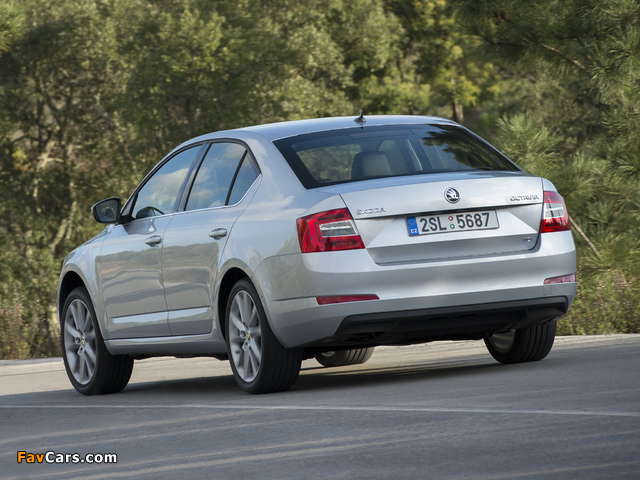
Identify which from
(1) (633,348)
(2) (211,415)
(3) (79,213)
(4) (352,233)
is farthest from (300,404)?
(3) (79,213)

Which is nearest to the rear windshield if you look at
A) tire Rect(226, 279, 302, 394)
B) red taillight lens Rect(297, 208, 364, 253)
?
red taillight lens Rect(297, 208, 364, 253)

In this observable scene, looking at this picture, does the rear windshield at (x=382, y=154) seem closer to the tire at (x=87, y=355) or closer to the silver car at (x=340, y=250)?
the silver car at (x=340, y=250)

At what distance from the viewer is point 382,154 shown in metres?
7.79

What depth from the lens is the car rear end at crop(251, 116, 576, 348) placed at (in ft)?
23.1

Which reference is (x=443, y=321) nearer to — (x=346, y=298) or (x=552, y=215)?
(x=346, y=298)

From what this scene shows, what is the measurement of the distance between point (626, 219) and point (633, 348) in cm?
541

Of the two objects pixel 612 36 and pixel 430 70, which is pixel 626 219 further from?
pixel 430 70

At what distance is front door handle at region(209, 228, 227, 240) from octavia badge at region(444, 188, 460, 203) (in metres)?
1.53

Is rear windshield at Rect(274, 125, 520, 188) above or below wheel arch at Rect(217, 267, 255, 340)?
above

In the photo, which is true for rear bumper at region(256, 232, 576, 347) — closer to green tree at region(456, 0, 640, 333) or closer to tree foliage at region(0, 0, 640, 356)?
green tree at region(456, 0, 640, 333)

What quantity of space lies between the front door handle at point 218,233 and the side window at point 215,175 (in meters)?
0.26

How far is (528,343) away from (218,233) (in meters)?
2.28

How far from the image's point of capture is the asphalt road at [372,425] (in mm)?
4891

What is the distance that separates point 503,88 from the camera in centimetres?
4575
